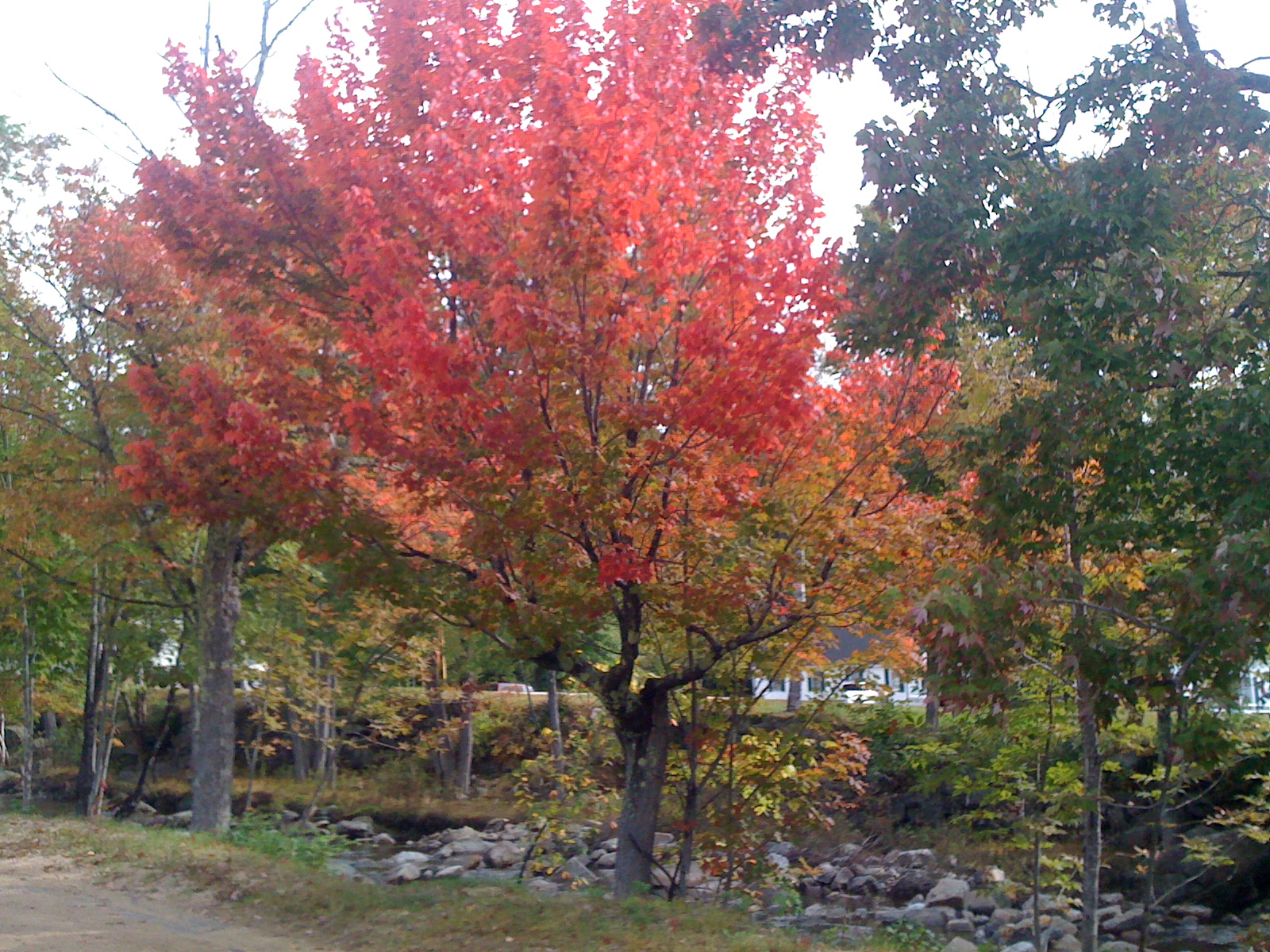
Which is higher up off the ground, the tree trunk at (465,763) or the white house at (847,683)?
the white house at (847,683)

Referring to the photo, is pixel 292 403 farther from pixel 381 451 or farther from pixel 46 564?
pixel 46 564

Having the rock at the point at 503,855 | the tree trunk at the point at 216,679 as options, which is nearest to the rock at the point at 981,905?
the rock at the point at 503,855

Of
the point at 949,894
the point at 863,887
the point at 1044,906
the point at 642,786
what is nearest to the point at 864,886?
the point at 863,887

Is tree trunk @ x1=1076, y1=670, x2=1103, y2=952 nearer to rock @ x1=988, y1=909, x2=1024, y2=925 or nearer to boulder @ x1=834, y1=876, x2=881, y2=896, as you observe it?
rock @ x1=988, y1=909, x2=1024, y2=925

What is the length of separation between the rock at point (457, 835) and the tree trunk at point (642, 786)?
15133mm

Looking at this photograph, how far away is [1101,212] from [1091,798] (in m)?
4.66

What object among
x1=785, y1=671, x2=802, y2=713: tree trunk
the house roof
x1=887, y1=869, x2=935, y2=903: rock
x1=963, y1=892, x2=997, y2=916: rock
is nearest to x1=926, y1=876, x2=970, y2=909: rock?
x1=963, y1=892, x2=997, y2=916: rock

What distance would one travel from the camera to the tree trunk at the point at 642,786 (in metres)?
10.2

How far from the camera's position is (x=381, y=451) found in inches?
364

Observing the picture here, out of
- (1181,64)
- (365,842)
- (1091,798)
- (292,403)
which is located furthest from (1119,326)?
(365,842)

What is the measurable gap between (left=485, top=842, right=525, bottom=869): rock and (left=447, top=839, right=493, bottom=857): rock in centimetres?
32

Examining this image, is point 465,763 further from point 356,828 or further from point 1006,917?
point 1006,917

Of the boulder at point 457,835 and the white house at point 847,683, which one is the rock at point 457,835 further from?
the white house at point 847,683

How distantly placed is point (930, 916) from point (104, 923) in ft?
41.9
